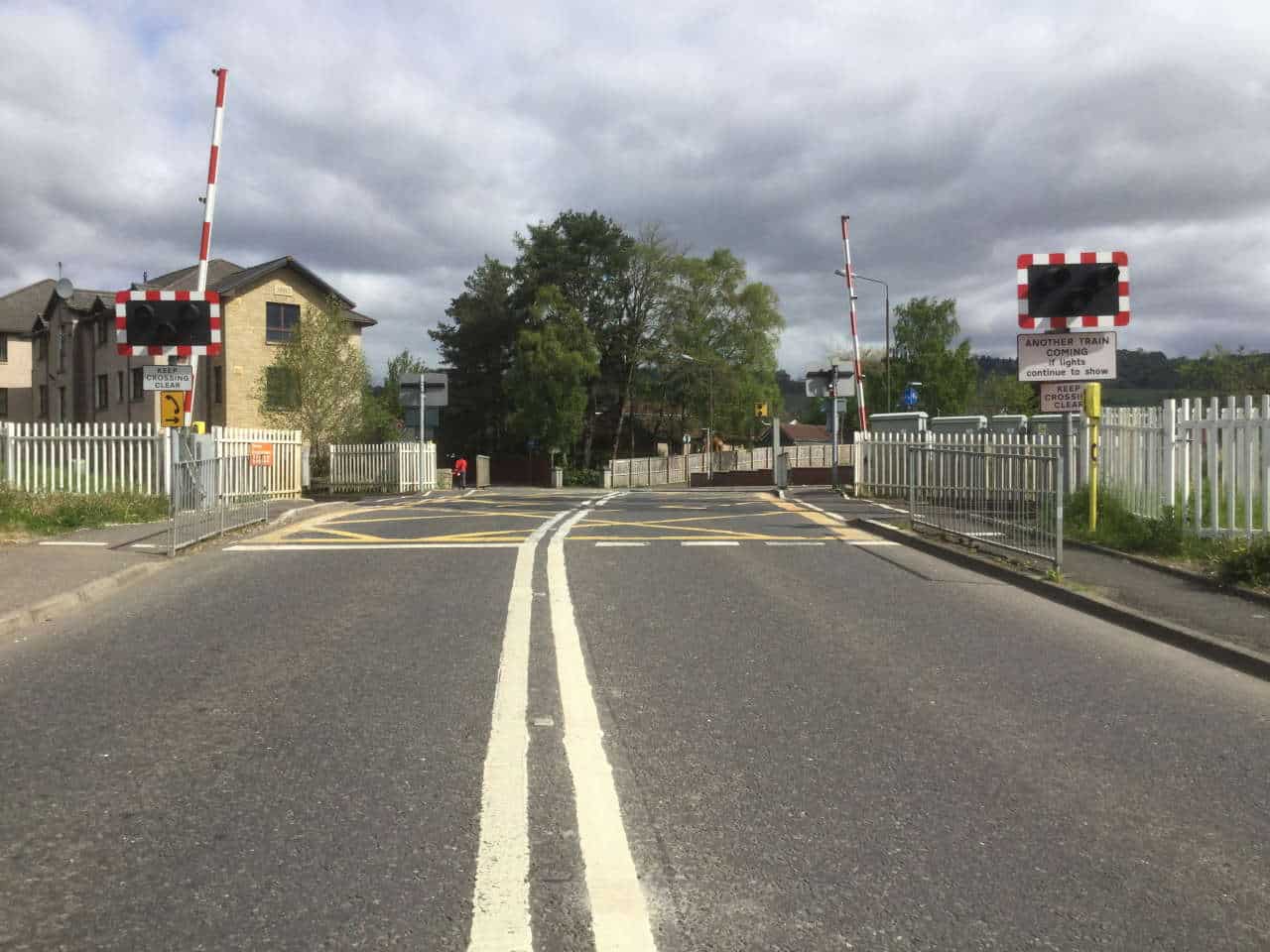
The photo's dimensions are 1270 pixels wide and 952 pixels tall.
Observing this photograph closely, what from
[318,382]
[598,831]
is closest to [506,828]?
[598,831]

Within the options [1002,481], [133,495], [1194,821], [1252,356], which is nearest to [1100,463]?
[1002,481]

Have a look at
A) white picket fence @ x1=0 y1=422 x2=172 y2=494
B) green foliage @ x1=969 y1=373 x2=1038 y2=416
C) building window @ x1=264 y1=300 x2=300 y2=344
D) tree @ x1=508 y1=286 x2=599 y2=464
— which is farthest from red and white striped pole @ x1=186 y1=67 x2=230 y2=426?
green foliage @ x1=969 y1=373 x2=1038 y2=416

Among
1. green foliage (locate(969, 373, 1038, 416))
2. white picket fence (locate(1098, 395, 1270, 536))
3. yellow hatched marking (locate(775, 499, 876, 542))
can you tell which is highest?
green foliage (locate(969, 373, 1038, 416))

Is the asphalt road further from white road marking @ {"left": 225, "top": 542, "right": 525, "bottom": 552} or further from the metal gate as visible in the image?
white road marking @ {"left": 225, "top": 542, "right": 525, "bottom": 552}

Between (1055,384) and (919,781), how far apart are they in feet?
Result: 25.7

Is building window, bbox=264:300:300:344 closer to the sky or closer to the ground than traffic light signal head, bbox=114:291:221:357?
closer to the sky

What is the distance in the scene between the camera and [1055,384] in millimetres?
10945

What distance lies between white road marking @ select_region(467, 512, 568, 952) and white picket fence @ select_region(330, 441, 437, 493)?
28.7 m

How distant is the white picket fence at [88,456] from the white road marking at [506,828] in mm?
14899

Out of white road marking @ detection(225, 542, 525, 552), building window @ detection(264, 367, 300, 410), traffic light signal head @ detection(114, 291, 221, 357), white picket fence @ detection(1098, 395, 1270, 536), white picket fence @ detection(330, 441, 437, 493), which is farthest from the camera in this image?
building window @ detection(264, 367, 300, 410)

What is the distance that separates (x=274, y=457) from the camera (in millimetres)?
26594

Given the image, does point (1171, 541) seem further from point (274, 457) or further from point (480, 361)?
point (480, 361)

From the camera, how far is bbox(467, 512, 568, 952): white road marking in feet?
9.43

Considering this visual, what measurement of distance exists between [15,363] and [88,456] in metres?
48.3
